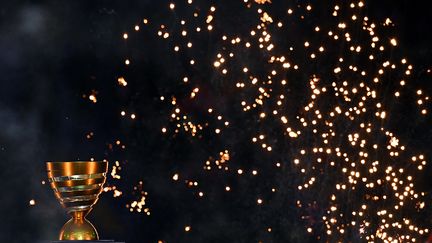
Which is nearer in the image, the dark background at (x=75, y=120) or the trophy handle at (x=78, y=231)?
the trophy handle at (x=78, y=231)

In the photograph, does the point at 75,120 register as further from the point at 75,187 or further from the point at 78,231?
the point at 78,231

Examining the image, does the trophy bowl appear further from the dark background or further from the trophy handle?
the dark background

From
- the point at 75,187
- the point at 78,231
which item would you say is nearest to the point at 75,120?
the point at 75,187

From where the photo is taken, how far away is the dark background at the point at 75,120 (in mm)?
2172

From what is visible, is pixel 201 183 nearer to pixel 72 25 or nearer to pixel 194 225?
pixel 194 225

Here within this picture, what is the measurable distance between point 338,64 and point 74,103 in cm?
96

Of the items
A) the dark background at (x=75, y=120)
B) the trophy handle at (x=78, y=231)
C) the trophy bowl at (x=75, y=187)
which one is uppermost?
the dark background at (x=75, y=120)

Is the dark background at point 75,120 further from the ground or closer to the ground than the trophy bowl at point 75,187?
further from the ground

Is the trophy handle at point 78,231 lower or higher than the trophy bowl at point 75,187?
lower

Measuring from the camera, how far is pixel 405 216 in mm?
2451

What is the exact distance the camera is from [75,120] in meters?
2.22

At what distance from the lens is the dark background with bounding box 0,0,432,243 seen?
217 centimetres

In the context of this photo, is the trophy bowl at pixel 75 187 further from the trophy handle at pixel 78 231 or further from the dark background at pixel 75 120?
the dark background at pixel 75 120

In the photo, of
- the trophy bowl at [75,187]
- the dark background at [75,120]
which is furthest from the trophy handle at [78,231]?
the dark background at [75,120]
